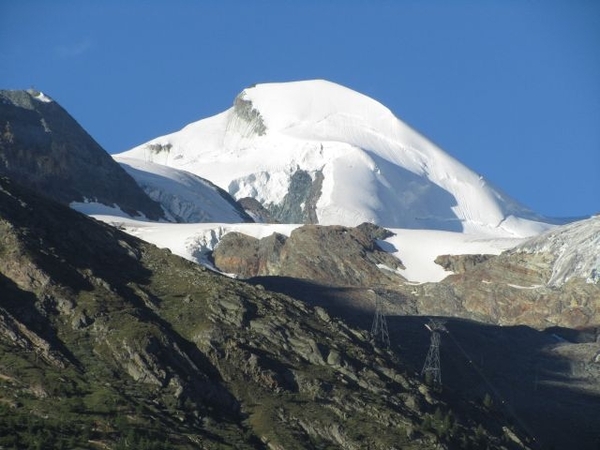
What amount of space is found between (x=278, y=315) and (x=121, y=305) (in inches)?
520

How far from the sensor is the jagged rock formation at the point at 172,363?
106m

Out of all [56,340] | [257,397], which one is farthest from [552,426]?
[56,340]

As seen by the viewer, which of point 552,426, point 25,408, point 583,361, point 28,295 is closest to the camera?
point 25,408

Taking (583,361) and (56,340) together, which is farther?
(583,361)

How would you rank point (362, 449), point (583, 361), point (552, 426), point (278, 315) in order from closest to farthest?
point (362, 449)
point (278, 315)
point (552, 426)
point (583, 361)

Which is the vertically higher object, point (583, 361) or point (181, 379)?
point (583, 361)

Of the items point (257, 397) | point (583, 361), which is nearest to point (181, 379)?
point (257, 397)

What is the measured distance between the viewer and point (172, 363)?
116000mm

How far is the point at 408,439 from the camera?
375 feet

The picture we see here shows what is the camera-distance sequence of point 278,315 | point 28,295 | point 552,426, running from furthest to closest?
point 552,426 → point 278,315 → point 28,295

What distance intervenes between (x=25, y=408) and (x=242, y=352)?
2200 cm

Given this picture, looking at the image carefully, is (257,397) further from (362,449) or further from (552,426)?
(552,426)

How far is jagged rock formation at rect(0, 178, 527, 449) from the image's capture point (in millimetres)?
105625

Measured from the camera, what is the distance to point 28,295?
120312mm
